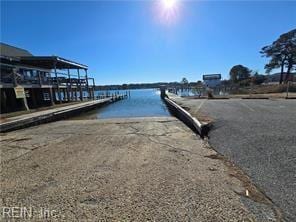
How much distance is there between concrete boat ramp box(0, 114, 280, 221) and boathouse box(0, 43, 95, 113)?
13303 mm

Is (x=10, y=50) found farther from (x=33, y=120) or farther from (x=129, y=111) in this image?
(x=33, y=120)

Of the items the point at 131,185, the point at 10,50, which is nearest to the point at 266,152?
the point at 131,185

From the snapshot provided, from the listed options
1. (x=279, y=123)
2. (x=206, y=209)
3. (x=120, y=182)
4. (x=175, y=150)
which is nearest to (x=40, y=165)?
(x=120, y=182)

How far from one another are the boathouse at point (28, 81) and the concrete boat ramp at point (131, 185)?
1330 centimetres

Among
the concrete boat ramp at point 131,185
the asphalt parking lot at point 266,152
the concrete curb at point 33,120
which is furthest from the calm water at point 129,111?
the concrete boat ramp at point 131,185

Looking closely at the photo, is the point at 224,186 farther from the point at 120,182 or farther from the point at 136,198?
the point at 120,182

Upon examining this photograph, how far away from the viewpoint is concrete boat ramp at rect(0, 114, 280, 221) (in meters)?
3.04

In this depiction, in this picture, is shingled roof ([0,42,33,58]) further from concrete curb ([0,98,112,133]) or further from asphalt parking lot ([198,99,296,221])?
asphalt parking lot ([198,99,296,221])

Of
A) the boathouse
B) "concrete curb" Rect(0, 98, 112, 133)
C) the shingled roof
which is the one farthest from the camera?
the shingled roof

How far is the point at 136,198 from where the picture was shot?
3.46 metres

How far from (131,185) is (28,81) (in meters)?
20.4

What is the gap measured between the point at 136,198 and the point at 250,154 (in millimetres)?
3016

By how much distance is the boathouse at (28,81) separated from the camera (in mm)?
17938

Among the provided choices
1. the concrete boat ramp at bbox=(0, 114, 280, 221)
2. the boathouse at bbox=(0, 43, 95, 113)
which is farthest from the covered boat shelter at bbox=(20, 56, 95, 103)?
the concrete boat ramp at bbox=(0, 114, 280, 221)
